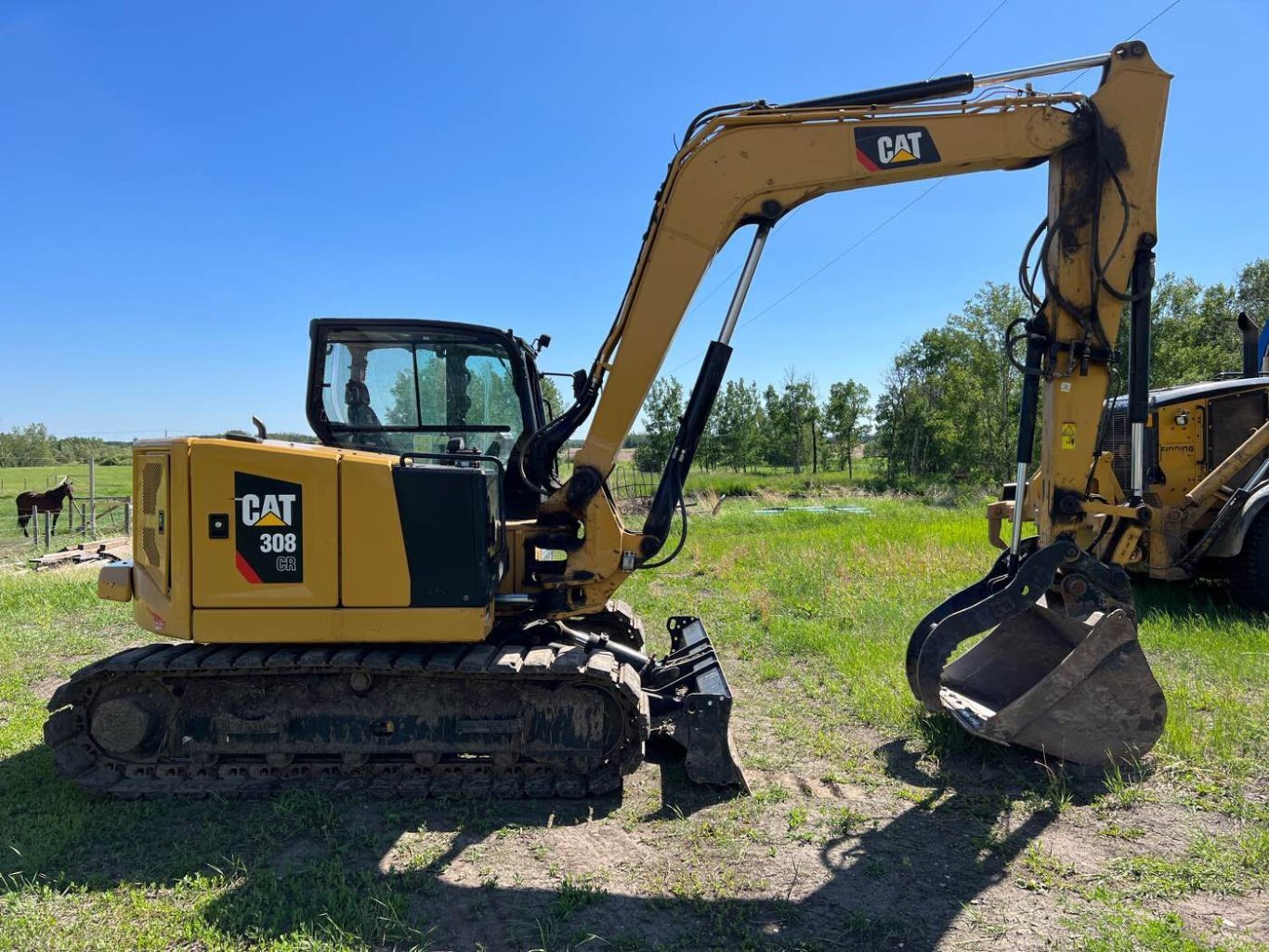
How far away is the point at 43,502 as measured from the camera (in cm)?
1831

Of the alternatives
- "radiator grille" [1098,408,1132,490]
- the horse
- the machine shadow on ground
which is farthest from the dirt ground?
the horse

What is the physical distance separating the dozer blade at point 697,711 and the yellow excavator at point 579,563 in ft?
0.06

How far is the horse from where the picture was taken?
18281mm

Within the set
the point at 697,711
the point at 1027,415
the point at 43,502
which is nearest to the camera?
the point at 697,711

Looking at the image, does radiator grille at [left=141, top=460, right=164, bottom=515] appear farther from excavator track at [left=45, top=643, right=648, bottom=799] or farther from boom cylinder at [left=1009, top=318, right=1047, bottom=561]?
boom cylinder at [left=1009, top=318, right=1047, bottom=561]

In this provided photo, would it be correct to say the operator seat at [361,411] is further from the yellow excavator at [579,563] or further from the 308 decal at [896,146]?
the 308 decal at [896,146]

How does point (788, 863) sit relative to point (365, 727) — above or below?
below

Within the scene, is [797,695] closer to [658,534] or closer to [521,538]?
[658,534]

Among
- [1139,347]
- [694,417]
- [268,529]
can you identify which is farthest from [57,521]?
[1139,347]

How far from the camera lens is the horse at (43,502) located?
60.0 ft

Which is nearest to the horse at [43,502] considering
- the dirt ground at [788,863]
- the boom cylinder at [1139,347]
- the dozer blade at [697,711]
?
the dozer blade at [697,711]

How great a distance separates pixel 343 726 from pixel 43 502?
1935 centimetres

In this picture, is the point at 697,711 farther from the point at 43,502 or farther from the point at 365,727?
the point at 43,502

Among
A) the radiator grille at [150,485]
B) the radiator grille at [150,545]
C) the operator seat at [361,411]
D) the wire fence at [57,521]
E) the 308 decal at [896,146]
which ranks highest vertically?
the 308 decal at [896,146]
